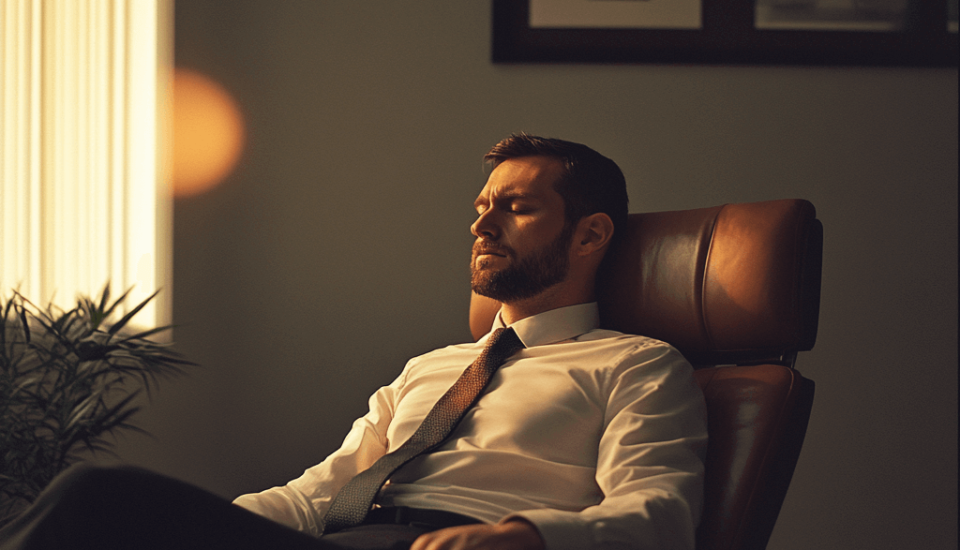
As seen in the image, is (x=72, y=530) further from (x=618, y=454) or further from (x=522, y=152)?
(x=522, y=152)

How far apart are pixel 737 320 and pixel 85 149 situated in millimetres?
1797

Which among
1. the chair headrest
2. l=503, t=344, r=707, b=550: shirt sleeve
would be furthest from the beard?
l=503, t=344, r=707, b=550: shirt sleeve

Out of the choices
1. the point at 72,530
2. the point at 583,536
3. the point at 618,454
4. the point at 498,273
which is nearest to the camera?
the point at 72,530

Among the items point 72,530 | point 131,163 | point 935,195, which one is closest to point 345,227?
point 131,163

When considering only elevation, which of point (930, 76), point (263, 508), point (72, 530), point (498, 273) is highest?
point (930, 76)

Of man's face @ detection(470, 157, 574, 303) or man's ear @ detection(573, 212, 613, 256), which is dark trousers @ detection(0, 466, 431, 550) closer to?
man's face @ detection(470, 157, 574, 303)

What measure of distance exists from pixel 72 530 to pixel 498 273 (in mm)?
751

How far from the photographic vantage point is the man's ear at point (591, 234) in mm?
1261

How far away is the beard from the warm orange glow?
102cm

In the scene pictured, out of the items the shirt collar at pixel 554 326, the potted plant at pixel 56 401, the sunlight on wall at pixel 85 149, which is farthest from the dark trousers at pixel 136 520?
the sunlight on wall at pixel 85 149

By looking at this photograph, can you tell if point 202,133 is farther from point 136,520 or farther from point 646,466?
point 646,466

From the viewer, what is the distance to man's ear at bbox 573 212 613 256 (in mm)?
1261

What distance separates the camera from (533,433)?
1047 millimetres

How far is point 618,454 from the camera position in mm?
940
